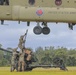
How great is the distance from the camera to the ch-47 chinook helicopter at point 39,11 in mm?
39562

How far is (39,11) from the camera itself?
39.4 meters

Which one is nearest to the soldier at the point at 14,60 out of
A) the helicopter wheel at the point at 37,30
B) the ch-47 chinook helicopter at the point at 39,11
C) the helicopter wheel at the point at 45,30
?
the helicopter wheel at the point at 37,30

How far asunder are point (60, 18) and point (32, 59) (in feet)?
19.9

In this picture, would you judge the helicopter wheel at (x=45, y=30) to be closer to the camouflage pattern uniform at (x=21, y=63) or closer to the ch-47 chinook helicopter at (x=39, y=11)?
the ch-47 chinook helicopter at (x=39, y=11)

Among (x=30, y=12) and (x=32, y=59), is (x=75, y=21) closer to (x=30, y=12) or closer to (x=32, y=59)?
(x=30, y=12)

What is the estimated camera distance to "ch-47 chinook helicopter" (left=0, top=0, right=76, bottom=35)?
39.6 m

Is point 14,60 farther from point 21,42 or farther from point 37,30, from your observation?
point 37,30

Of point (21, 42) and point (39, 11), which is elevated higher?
point (39, 11)

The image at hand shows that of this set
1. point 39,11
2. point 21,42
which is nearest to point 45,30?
point 39,11

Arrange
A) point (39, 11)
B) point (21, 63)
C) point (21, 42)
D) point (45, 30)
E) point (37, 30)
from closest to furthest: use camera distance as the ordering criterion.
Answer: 1. point (21, 63)
2. point (21, 42)
3. point (39, 11)
4. point (37, 30)
5. point (45, 30)

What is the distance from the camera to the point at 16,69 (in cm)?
3397

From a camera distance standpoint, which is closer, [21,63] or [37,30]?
[21,63]

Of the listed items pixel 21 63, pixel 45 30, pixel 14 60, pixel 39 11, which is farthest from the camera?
pixel 45 30

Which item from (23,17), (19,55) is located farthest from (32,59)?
→ (23,17)
